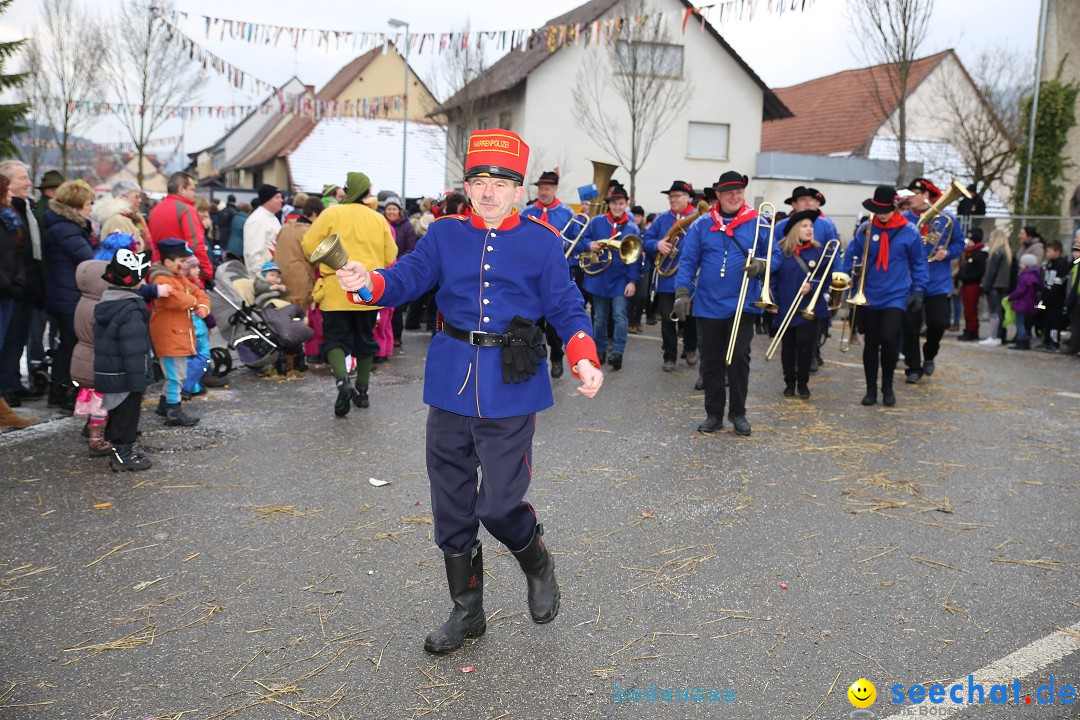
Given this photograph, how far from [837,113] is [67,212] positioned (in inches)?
1237

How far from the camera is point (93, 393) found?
21.5 feet

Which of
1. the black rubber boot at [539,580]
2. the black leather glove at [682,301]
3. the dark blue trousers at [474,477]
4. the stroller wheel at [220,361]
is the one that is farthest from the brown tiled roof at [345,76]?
the black rubber boot at [539,580]

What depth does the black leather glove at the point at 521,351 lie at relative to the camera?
375cm

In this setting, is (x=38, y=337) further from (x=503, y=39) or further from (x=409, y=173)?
(x=409, y=173)

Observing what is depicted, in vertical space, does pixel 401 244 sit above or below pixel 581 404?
above

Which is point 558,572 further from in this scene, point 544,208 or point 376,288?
point 544,208

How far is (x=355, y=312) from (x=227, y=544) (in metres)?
3.62

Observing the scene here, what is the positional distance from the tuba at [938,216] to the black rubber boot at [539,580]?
7.19 meters

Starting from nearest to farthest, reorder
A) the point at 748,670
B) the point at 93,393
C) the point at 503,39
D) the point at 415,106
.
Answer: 1. the point at 748,670
2. the point at 93,393
3. the point at 503,39
4. the point at 415,106

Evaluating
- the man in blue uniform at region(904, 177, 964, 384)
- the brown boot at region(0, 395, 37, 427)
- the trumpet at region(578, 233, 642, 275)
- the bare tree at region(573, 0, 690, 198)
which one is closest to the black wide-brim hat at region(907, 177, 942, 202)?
the man in blue uniform at region(904, 177, 964, 384)

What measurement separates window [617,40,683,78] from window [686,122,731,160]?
6.70 feet

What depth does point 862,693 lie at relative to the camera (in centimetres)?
341

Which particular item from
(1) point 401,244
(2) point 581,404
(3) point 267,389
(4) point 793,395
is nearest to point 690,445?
(2) point 581,404

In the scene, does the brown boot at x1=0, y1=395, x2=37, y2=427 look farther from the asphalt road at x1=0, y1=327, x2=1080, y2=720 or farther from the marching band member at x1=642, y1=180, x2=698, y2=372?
the marching band member at x1=642, y1=180, x2=698, y2=372
